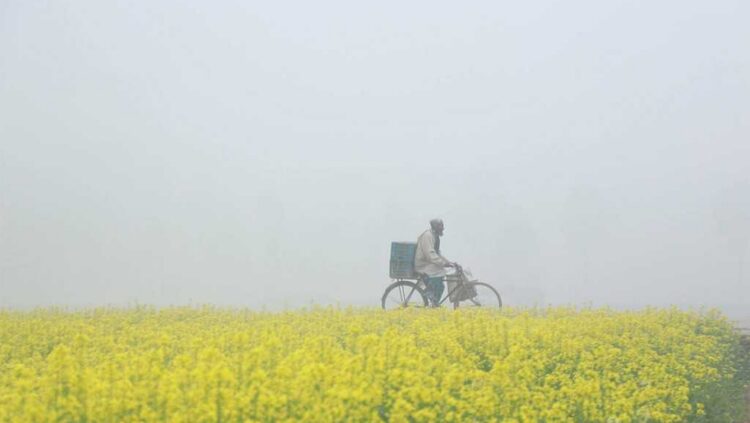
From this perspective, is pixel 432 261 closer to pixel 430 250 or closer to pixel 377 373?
pixel 430 250

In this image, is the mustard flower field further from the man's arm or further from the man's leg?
the man's leg

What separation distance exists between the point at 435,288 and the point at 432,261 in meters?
0.50

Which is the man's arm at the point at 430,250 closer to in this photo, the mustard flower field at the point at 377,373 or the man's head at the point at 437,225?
the man's head at the point at 437,225

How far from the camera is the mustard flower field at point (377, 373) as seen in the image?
187 inches

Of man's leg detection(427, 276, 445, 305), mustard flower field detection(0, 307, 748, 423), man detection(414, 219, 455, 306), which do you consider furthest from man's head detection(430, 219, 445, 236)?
mustard flower field detection(0, 307, 748, 423)

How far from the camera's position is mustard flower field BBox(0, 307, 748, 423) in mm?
4738

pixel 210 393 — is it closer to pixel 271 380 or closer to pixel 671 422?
pixel 271 380

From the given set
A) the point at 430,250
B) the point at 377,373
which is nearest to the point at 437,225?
the point at 430,250

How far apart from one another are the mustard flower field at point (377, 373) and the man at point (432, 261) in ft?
7.04

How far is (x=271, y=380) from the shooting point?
16.4ft

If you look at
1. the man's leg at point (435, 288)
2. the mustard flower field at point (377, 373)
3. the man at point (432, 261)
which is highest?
the man at point (432, 261)

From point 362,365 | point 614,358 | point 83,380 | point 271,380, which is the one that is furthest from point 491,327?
point 83,380

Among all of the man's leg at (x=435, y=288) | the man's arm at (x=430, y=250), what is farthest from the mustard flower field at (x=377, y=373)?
the man's leg at (x=435, y=288)

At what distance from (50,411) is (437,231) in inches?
364
